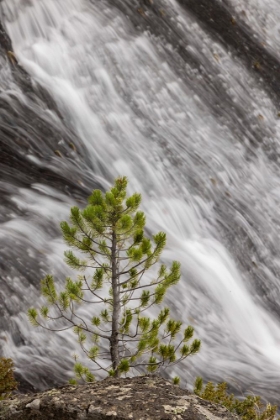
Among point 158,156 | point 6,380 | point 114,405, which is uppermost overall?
point 114,405

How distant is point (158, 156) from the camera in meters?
10.5

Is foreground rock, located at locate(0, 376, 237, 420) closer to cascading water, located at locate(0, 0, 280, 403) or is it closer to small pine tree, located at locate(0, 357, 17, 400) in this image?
small pine tree, located at locate(0, 357, 17, 400)

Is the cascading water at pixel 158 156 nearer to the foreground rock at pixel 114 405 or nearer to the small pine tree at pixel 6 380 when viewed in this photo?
the small pine tree at pixel 6 380

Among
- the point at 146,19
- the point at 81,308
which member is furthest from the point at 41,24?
the point at 81,308

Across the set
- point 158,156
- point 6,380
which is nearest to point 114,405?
point 6,380

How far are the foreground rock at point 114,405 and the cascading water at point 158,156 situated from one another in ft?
7.93

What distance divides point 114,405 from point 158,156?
6946 mm

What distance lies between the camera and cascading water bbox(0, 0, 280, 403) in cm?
767

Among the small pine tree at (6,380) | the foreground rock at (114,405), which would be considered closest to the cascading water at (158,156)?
the small pine tree at (6,380)

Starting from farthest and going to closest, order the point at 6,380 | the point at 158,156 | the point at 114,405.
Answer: the point at 158,156 < the point at 6,380 < the point at 114,405

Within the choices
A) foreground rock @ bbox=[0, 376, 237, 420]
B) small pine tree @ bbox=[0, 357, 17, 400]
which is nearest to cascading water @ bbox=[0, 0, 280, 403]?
small pine tree @ bbox=[0, 357, 17, 400]

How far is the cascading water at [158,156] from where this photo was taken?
25.2 ft

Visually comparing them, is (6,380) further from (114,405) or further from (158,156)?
(158,156)

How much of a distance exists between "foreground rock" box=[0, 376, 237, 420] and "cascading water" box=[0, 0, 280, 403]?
2.42 metres
